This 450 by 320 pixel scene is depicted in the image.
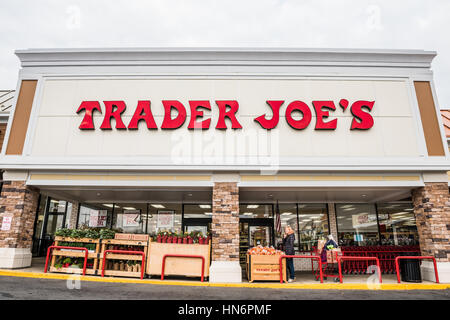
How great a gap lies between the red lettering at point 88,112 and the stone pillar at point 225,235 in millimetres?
5658

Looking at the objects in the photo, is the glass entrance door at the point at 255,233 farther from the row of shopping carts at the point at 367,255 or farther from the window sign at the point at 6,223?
the window sign at the point at 6,223

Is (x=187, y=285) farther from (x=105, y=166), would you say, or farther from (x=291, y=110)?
(x=291, y=110)

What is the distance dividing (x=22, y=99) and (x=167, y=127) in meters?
6.46

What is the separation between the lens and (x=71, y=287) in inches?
313

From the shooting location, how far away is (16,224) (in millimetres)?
10867

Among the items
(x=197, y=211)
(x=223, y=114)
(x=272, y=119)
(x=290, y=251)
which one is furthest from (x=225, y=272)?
(x=272, y=119)

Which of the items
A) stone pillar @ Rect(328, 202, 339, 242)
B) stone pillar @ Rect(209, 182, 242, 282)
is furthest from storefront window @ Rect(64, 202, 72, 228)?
stone pillar @ Rect(328, 202, 339, 242)

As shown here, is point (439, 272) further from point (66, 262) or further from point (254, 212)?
point (66, 262)

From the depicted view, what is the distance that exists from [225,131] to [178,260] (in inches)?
202

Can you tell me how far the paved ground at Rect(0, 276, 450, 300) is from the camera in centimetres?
706

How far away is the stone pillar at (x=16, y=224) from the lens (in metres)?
10.6

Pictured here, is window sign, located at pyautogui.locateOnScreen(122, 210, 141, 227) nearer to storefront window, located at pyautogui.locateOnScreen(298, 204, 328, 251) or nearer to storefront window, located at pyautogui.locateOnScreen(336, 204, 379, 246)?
storefront window, located at pyautogui.locateOnScreen(298, 204, 328, 251)
